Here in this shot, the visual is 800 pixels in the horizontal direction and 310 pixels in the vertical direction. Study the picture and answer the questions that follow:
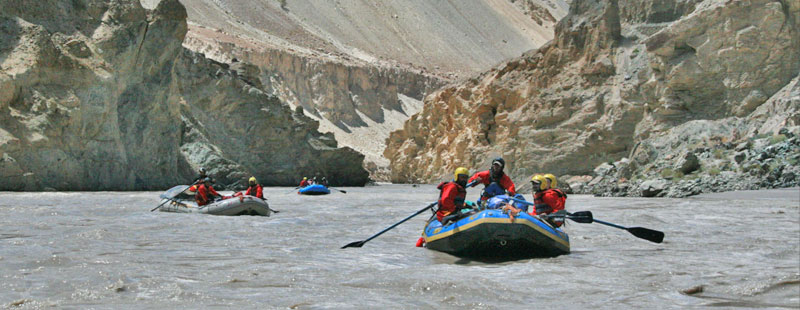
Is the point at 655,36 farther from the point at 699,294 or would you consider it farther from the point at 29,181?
the point at 699,294

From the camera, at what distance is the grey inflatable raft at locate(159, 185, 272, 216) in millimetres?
16844

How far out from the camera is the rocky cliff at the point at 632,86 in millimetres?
28734

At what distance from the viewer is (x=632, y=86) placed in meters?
34.5

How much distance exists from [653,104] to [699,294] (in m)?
27.3

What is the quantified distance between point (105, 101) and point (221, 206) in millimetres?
13274

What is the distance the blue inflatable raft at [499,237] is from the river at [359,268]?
19 centimetres

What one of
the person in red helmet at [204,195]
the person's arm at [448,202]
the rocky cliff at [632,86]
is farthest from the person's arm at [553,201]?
the rocky cliff at [632,86]

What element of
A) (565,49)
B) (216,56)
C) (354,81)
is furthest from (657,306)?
(354,81)

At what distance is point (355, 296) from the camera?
6.93m

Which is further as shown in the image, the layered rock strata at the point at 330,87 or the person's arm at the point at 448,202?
the layered rock strata at the point at 330,87

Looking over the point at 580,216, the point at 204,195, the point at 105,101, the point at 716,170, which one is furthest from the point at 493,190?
the point at 105,101

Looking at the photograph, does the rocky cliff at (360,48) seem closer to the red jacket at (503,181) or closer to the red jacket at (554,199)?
the red jacket at (503,181)

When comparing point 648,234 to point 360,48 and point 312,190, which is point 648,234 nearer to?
point 312,190

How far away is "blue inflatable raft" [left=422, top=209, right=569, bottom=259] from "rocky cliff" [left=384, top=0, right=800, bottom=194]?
14.6 m
